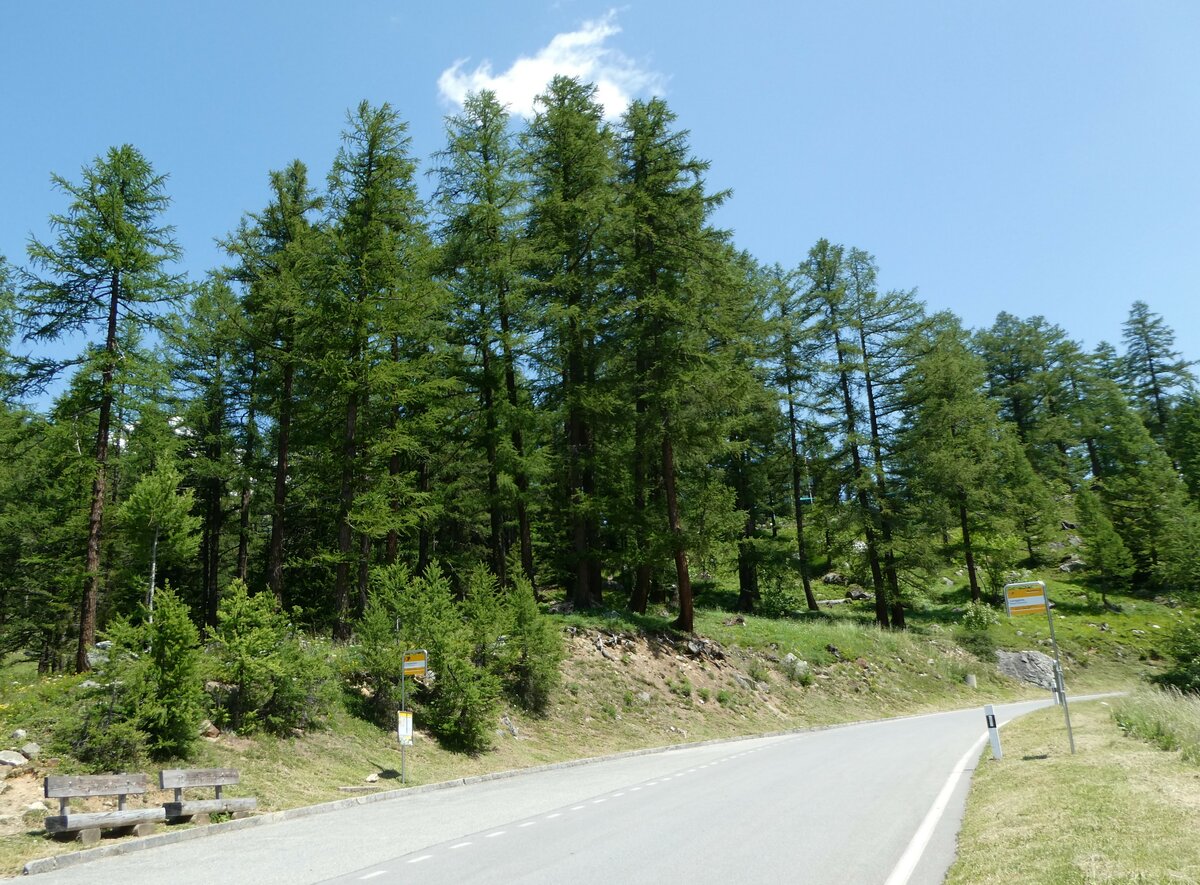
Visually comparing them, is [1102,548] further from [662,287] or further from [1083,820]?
[1083,820]

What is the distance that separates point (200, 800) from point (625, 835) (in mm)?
6606

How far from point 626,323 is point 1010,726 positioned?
56.1 feet

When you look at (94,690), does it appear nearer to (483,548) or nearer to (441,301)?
(441,301)

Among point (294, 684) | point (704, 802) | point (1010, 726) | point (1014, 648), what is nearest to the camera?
point (704, 802)

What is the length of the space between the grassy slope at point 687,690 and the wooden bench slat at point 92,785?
643 mm

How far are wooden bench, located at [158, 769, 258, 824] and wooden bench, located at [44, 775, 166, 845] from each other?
243 millimetres

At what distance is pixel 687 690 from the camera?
23.4 meters

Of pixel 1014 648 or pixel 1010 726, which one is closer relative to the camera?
pixel 1010 726

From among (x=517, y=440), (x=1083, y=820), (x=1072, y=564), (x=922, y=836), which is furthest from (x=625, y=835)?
(x=1072, y=564)

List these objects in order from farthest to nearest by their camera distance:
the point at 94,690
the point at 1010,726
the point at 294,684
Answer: the point at 1010,726, the point at 294,684, the point at 94,690

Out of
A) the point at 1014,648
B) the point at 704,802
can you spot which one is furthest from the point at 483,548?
the point at 1014,648

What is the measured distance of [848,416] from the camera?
120ft

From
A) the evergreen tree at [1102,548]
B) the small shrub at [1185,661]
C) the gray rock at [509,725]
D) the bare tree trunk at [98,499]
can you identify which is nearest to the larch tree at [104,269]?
the bare tree trunk at [98,499]

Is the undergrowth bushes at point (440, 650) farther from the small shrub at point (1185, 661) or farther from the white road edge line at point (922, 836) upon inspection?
the small shrub at point (1185, 661)
